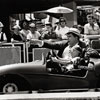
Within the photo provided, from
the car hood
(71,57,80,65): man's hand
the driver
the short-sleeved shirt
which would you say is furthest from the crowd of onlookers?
(71,57,80,65): man's hand

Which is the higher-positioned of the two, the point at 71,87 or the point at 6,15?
the point at 6,15

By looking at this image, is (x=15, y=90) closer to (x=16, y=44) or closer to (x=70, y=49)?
(x=70, y=49)

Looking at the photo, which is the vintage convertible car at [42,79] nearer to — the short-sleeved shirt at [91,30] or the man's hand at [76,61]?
the man's hand at [76,61]

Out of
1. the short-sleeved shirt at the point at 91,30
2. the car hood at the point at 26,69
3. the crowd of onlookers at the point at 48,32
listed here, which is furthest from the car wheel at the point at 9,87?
the short-sleeved shirt at the point at 91,30

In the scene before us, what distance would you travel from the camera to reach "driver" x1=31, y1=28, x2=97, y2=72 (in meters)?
6.66

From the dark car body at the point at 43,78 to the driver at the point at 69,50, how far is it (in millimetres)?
143

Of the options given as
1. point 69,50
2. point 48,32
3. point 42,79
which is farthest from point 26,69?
point 48,32

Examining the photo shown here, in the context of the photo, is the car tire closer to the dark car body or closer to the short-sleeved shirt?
the dark car body

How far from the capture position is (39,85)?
680cm

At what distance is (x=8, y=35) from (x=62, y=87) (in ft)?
16.3

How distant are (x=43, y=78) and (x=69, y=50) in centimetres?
66

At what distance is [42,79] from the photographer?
22.2 ft

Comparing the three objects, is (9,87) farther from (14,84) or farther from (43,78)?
(43,78)

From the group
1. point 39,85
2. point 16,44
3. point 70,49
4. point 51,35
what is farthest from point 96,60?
point 51,35
